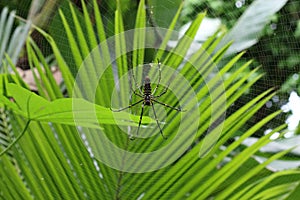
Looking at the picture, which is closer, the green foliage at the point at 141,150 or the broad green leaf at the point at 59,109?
the broad green leaf at the point at 59,109

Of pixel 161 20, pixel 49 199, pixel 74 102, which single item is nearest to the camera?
pixel 74 102

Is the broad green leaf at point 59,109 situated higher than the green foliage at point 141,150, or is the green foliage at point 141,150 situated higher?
the green foliage at point 141,150

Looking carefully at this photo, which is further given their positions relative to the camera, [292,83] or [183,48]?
[292,83]

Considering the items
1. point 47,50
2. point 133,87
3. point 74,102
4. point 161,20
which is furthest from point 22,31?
point 74,102

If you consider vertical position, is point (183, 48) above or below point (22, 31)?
below

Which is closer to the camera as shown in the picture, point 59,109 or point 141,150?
point 59,109

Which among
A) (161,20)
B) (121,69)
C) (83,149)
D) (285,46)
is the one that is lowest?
(83,149)

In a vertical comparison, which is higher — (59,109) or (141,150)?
(141,150)

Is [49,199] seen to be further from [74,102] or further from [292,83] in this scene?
[292,83]

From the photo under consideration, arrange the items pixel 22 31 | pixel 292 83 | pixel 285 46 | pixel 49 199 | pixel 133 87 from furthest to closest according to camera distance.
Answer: pixel 285 46
pixel 292 83
pixel 22 31
pixel 133 87
pixel 49 199

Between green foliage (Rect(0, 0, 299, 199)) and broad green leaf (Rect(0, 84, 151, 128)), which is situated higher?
green foliage (Rect(0, 0, 299, 199))

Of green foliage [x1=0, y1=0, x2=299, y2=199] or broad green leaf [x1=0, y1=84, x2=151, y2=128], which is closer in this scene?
broad green leaf [x1=0, y1=84, x2=151, y2=128]
